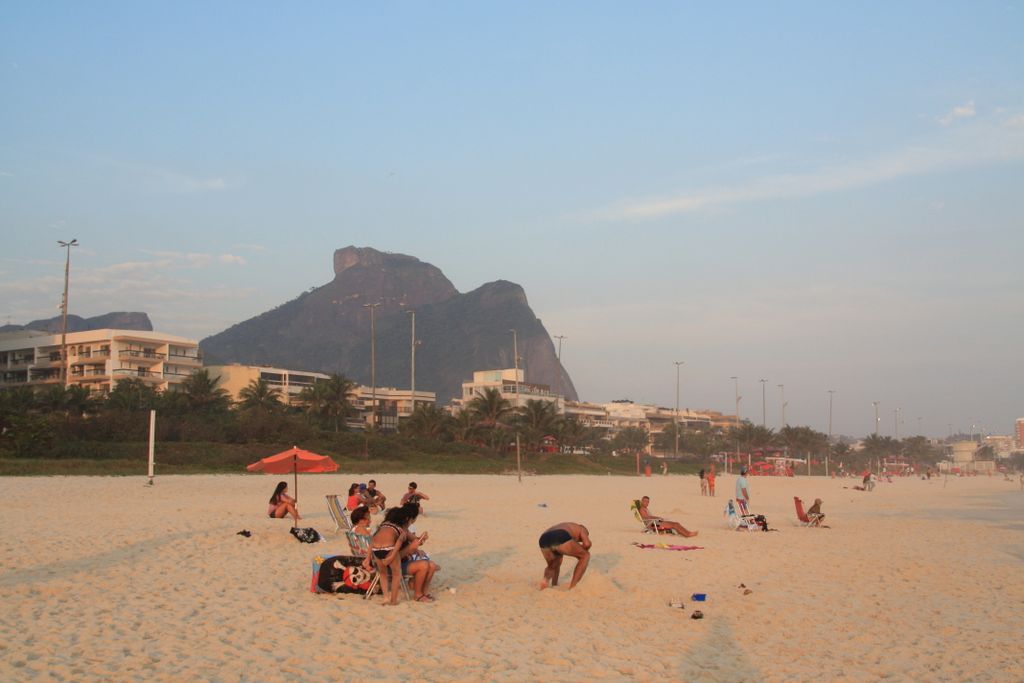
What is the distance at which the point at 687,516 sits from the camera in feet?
74.1

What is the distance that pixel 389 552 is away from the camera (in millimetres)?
8859

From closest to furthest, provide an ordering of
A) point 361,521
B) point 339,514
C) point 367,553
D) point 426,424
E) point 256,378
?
point 367,553 < point 361,521 < point 339,514 < point 426,424 < point 256,378

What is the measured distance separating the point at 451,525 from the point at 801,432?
295 ft

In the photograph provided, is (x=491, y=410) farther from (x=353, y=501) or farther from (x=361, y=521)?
(x=361, y=521)

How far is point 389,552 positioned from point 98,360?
67.3 metres

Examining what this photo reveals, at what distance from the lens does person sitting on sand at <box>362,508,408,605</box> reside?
347 inches

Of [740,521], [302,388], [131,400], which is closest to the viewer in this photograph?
[740,521]

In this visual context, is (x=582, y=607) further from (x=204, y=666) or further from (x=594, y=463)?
(x=594, y=463)

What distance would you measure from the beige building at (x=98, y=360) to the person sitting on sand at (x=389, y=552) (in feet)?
207

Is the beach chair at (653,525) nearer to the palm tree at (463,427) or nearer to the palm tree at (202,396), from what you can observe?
the palm tree at (202,396)

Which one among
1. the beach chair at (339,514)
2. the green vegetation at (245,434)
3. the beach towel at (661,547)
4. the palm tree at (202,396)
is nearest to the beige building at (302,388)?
the green vegetation at (245,434)

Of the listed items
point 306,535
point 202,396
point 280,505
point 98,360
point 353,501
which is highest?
point 98,360

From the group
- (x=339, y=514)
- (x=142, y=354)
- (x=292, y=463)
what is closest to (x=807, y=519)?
(x=339, y=514)

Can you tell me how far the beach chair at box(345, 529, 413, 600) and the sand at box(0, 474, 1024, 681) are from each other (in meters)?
0.33
